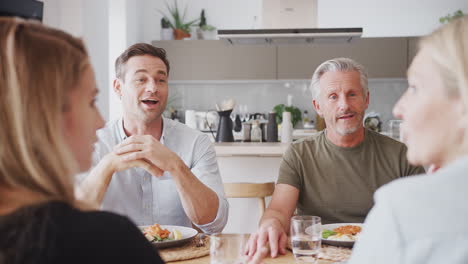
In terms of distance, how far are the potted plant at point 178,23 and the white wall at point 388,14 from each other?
1.56 meters

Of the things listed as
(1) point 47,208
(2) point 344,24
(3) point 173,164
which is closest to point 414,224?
(1) point 47,208

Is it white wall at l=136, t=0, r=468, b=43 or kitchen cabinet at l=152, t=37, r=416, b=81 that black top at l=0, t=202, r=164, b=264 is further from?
white wall at l=136, t=0, r=468, b=43

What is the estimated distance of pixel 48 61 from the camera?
2.41 ft

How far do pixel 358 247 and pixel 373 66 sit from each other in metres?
5.17

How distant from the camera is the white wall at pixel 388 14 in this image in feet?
19.4

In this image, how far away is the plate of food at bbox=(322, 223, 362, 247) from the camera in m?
1.48

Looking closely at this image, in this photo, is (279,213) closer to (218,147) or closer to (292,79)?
(218,147)

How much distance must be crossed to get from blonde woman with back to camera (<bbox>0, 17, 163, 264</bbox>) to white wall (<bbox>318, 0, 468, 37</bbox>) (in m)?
5.55

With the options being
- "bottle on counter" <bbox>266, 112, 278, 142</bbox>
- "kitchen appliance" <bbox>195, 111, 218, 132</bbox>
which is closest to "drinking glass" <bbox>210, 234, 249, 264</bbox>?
"bottle on counter" <bbox>266, 112, 278, 142</bbox>

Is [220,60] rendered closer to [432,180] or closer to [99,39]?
[99,39]

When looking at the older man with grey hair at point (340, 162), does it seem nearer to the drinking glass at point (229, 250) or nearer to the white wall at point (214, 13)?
the drinking glass at point (229, 250)

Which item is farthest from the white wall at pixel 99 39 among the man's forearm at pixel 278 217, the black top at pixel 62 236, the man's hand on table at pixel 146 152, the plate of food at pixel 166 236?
the black top at pixel 62 236

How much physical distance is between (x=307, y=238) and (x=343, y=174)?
827mm

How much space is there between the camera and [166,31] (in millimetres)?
6027
